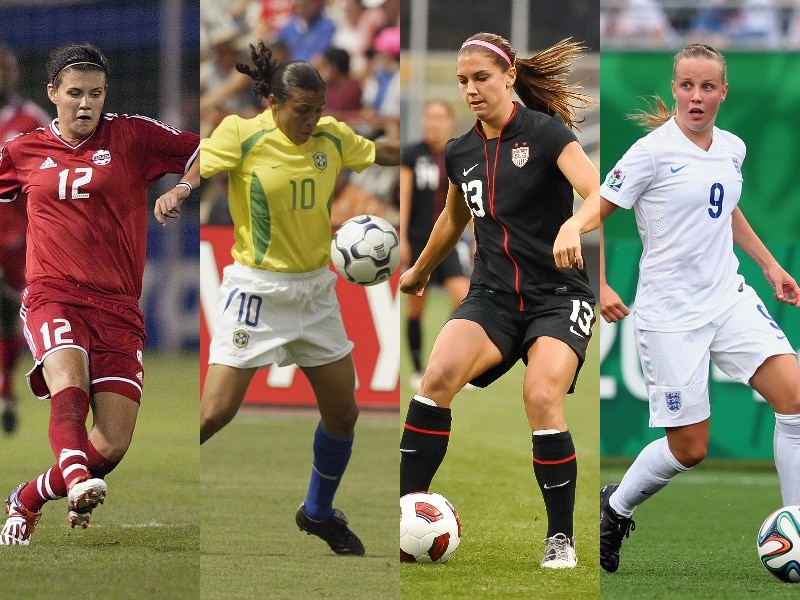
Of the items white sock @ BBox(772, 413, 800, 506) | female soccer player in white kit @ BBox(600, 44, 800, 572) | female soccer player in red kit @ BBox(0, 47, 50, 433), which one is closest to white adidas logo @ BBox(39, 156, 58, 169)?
female soccer player in white kit @ BBox(600, 44, 800, 572)

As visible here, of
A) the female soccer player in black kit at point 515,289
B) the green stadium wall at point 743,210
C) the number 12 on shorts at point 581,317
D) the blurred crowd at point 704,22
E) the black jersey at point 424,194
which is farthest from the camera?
the blurred crowd at point 704,22

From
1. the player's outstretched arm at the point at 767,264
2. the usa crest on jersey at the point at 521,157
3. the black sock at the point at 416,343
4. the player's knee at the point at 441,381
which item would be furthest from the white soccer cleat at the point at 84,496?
the black sock at the point at 416,343

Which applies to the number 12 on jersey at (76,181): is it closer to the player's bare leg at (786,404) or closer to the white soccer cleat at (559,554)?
the white soccer cleat at (559,554)

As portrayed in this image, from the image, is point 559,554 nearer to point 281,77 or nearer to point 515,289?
point 515,289

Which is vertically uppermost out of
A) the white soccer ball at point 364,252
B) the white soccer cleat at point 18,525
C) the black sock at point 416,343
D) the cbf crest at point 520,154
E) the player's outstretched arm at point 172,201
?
the cbf crest at point 520,154

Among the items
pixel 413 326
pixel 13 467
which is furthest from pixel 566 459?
pixel 413 326

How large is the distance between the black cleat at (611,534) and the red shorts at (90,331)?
1869mm

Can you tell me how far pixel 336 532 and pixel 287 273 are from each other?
112 centimetres

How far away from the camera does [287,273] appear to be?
18.3ft

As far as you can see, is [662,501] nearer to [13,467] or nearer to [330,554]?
[330,554]

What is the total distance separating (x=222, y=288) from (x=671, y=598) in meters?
2.49

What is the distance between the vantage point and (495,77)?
471 centimetres

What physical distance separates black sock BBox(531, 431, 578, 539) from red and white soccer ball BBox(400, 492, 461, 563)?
1.15 feet

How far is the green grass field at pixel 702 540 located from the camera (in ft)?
14.3
